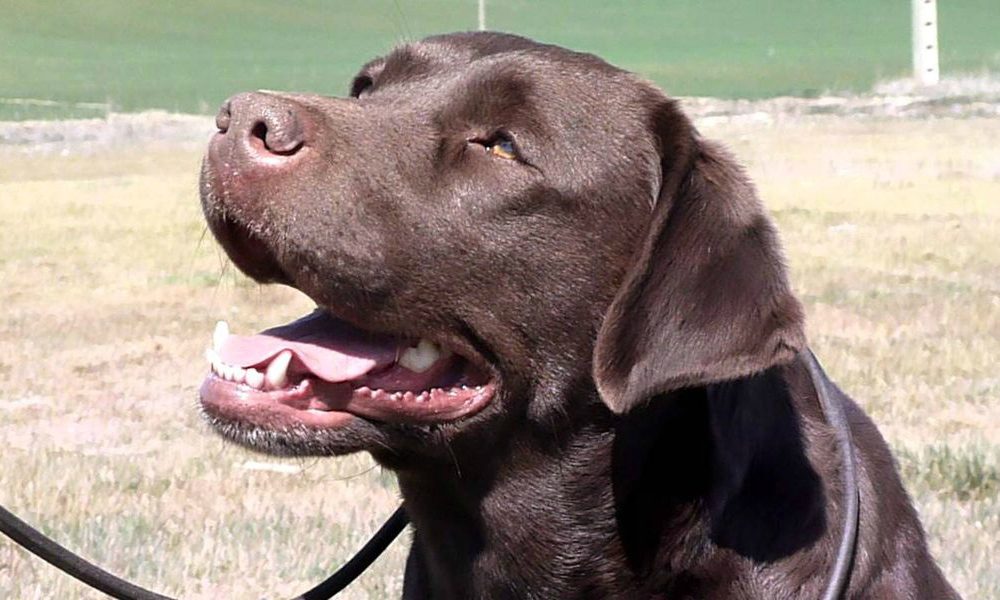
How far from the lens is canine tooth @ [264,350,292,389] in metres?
3.24

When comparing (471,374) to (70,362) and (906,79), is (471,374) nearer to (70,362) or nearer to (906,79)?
(70,362)

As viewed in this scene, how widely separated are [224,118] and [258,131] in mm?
72

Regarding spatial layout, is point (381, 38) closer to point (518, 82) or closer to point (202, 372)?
point (202, 372)

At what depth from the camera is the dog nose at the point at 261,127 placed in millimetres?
3051

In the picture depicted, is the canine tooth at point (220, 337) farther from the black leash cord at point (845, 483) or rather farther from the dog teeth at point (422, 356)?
the black leash cord at point (845, 483)

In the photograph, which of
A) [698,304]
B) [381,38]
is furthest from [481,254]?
[381,38]

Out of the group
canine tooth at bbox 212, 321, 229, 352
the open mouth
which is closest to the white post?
the open mouth

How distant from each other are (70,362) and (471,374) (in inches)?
267

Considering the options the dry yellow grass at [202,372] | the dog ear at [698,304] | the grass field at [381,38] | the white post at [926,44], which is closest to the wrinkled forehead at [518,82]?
the dog ear at [698,304]

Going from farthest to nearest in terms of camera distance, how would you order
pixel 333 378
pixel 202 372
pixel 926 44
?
pixel 926 44 → pixel 202 372 → pixel 333 378

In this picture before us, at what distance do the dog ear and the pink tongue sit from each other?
0.52 meters

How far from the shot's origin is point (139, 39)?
1126 inches

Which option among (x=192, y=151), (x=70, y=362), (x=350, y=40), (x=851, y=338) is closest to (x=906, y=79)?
(x=350, y=40)

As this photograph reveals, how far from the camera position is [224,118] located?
3.08m
